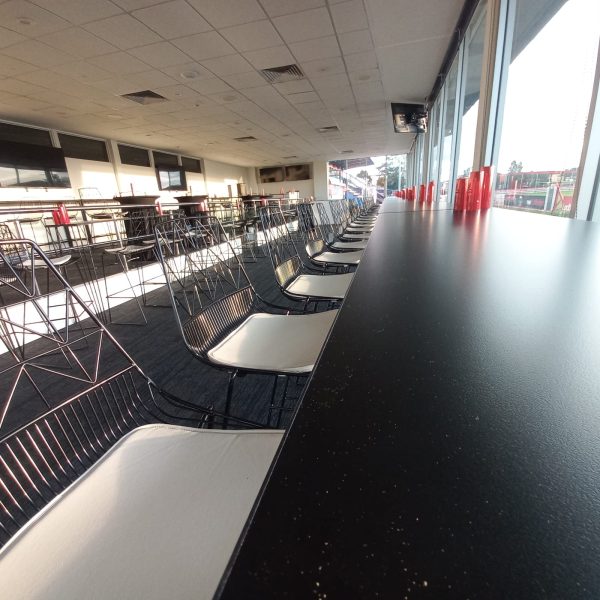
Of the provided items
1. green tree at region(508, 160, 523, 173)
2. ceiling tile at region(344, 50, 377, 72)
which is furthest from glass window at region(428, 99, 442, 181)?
green tree at region(508, 160, 523, 173)

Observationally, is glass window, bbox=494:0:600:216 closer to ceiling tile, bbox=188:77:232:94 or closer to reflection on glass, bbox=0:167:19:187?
ceiling tile, bbox=188:77:232:94

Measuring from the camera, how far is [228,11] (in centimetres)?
313

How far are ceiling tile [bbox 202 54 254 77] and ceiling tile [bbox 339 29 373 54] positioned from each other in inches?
50.5

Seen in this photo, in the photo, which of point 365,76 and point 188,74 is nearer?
point 188,74

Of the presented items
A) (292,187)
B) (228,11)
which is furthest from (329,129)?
(292,187)

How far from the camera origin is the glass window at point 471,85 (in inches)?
136

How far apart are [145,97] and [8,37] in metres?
2.29

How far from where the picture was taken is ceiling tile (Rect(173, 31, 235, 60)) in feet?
11.8

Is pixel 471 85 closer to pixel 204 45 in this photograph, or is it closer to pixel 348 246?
pixel 348 246

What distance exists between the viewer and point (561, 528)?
0.19m

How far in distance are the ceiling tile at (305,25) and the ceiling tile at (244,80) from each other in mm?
1130

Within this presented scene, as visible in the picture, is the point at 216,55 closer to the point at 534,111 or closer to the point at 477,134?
the point at 477,134

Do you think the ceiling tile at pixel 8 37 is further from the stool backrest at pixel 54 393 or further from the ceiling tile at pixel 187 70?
the stool backrest at pixel 54 393

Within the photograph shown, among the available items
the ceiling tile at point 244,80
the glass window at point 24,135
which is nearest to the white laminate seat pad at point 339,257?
the ceiling tile at point 244,80
